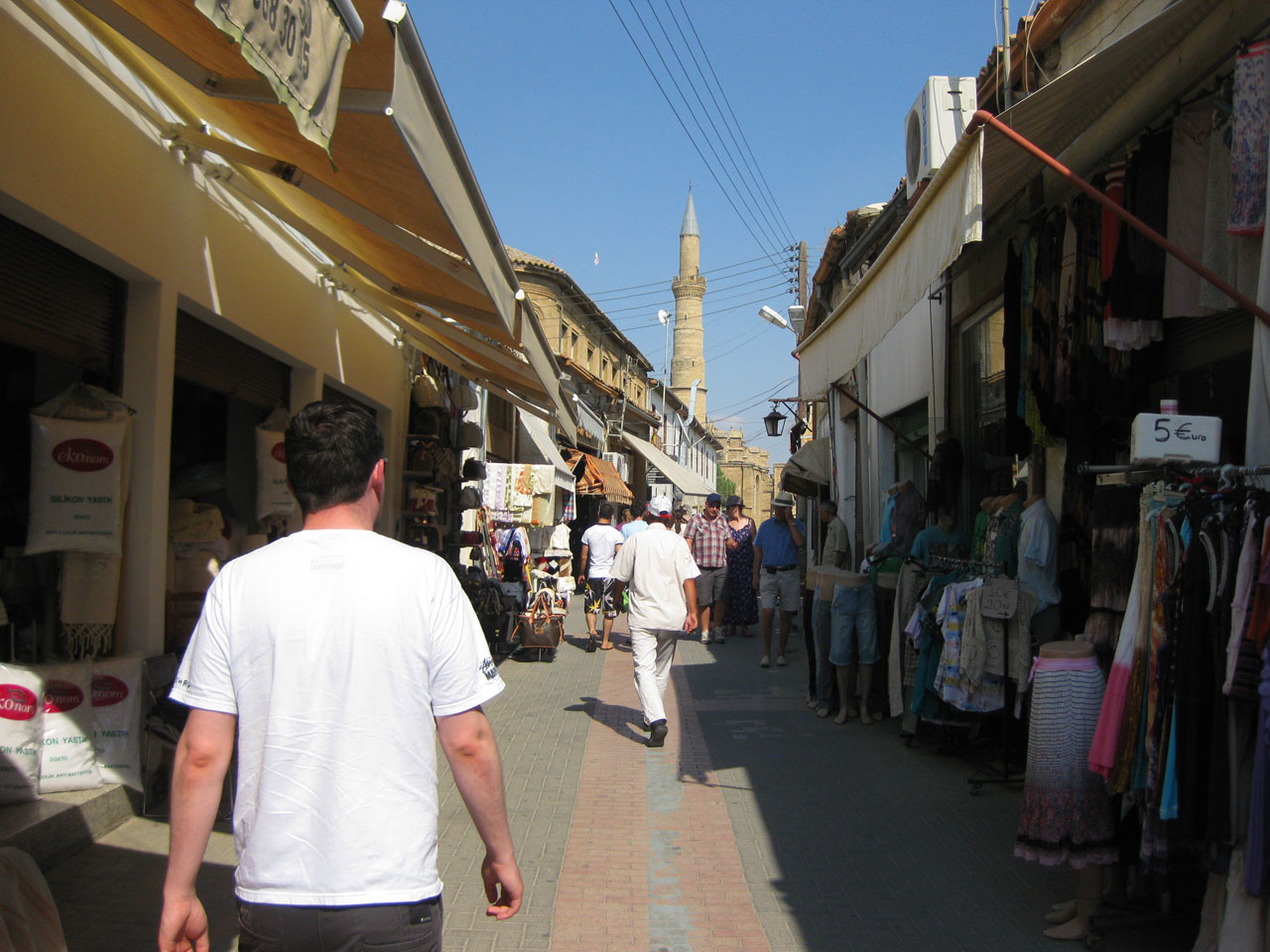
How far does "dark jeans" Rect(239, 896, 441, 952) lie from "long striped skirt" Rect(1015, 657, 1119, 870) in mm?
2942

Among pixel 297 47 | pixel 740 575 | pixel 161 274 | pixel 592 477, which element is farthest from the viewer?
pixel 592 477

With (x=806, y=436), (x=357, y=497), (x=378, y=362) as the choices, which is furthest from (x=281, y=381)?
(x=806, y=436)

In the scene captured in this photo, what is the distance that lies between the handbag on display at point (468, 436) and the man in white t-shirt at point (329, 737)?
11.5 metres

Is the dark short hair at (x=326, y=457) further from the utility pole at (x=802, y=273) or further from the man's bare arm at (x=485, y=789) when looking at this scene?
the utility pole at (x=802, y=273)

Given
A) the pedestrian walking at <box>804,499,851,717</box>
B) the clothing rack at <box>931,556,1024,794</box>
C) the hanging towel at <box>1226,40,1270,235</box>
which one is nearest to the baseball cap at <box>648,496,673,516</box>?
the pedestrian walking at <box>804,499,851,717</box>

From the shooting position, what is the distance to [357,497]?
250 centimetres

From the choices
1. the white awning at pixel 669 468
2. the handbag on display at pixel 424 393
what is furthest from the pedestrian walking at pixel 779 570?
the white awning at pixel 669 468

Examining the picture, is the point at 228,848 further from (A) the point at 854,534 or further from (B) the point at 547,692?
(A) the point at 854,534

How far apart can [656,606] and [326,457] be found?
220 inches

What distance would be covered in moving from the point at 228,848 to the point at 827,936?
9.42 ft

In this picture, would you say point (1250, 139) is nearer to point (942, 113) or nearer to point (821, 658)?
point (942, 113)

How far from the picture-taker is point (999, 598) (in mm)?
6109

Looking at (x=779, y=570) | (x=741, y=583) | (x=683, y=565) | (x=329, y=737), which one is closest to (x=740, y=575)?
(x=741, y=583)

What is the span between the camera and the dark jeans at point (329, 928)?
220 cm
